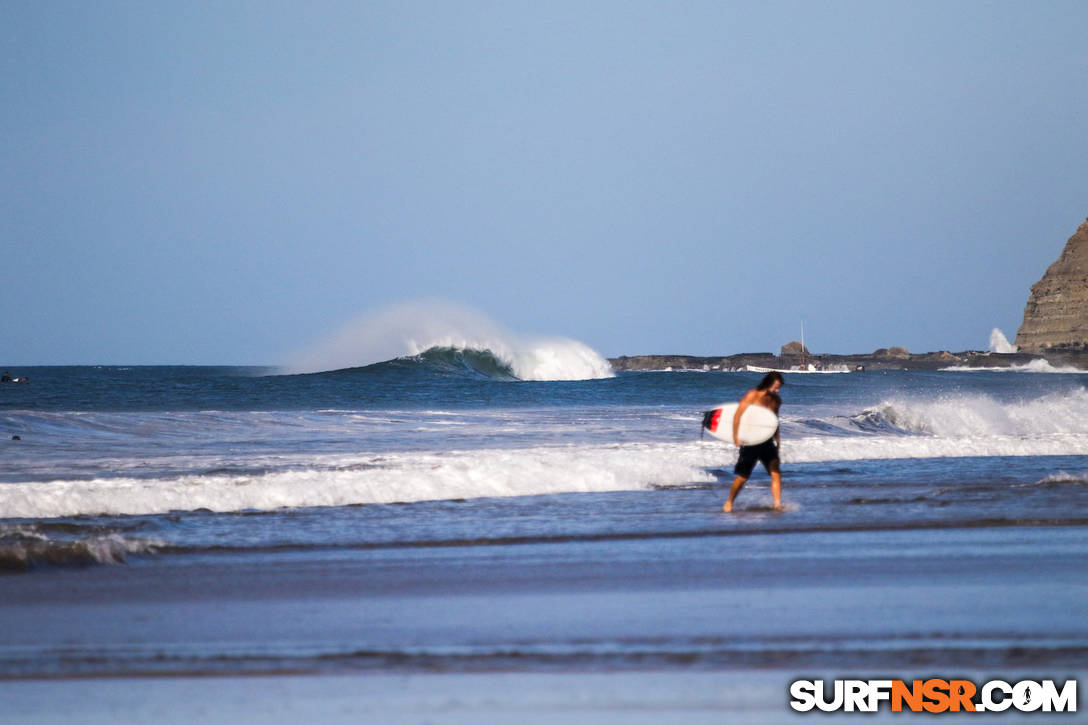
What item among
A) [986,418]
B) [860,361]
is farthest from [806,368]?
[986,418]

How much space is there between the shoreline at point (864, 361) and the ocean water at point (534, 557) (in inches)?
4810

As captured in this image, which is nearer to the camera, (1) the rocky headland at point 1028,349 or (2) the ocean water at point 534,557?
(2) the ocean water at point 534,557

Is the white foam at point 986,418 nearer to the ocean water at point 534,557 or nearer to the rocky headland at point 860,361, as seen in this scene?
the ocean water at point 534,557

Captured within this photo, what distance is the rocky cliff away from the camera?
139m

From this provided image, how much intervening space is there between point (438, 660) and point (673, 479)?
28.5ft

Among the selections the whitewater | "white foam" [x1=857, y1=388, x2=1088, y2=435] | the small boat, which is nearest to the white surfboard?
the whitewater

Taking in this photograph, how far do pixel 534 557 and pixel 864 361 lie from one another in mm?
142418

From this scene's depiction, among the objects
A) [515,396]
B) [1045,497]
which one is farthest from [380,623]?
[515,396]

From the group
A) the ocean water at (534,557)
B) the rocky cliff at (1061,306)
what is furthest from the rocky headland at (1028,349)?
the ocean water at (534,557)

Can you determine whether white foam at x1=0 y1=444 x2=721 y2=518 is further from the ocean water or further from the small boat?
the small boat

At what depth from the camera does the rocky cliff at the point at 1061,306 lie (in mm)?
139250


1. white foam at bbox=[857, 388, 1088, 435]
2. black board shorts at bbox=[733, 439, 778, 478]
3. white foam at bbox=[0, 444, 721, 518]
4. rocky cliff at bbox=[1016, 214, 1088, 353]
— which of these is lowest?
white foam at bbox=[0, 444, 721, 518]

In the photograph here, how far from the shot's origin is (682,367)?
140 meters

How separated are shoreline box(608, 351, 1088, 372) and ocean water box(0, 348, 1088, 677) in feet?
401
